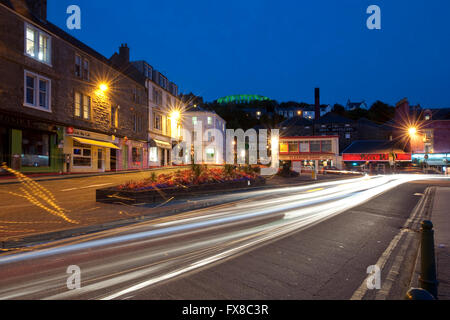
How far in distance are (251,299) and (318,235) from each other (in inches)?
150

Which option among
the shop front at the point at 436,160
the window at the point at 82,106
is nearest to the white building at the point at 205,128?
the window at the point at 82,106

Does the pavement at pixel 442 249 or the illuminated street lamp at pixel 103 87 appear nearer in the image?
the pavement at pixel 442 249

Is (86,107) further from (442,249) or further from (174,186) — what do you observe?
(442,249)

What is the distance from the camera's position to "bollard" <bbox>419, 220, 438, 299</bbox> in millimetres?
3664

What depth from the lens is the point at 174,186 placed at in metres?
12.8

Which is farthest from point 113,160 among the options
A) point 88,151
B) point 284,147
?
point 284,147

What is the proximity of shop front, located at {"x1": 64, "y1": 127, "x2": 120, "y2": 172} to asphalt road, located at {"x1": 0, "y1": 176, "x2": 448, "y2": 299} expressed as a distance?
17862 mm

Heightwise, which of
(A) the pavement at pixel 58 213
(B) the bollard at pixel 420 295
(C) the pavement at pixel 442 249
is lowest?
(C) the pavement at pixel 442 249

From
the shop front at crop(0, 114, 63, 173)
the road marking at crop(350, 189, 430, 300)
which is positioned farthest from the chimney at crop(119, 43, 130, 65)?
the road marking at crop(350, 189, 430, 300)

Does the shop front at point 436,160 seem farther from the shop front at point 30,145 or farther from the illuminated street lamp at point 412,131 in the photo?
the shop front at point 30,145

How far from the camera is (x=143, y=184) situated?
40.3 ft

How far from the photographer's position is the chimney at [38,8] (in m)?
20.7
